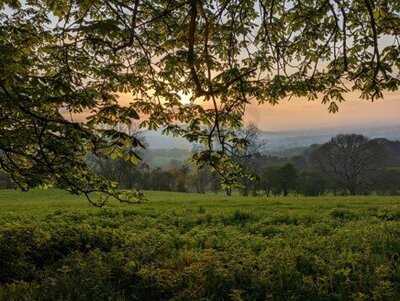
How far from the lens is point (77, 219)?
2253 cm

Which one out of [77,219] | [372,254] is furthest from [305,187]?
[372,254]

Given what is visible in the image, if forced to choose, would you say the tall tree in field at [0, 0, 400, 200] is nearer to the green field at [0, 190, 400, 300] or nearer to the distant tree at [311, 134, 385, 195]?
the green field at [0, 190, 400, 300]

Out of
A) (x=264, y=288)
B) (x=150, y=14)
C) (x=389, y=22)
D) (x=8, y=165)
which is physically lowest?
(x=264, y=288)

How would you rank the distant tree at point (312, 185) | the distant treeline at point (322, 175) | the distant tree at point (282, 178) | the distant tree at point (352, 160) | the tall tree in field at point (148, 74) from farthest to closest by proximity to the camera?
the distant tree at point (352, 160) → the distant treeline at point (322, 175) → the distant tree at point (282, 178) → the distant tree at point (312, 185) → the tall tree in field at point (148, 74)

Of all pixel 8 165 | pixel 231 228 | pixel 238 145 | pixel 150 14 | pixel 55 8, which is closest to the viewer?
pixel 55 8

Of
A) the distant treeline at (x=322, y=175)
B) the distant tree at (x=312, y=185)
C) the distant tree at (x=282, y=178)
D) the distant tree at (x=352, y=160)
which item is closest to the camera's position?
the distant tree at (x=312, y=185)

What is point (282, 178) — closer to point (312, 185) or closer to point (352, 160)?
point (312, 185)

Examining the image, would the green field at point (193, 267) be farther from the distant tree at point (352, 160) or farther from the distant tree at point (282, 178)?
the distant tree at point (352, 160)

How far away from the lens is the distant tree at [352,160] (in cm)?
8669

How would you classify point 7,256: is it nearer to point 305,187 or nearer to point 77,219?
point 77,219

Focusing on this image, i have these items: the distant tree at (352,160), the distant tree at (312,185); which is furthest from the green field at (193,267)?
the distant tree at (352,160)

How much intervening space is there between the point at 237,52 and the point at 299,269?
534 cm

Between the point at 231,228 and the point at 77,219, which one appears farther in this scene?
the point at 77,219

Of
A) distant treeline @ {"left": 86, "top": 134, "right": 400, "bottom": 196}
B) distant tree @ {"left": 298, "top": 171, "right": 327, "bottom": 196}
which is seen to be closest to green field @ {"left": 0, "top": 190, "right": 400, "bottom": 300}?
distant treeline @ {"left": 86, "top": 134, "right": 400, "bottom": 196}
